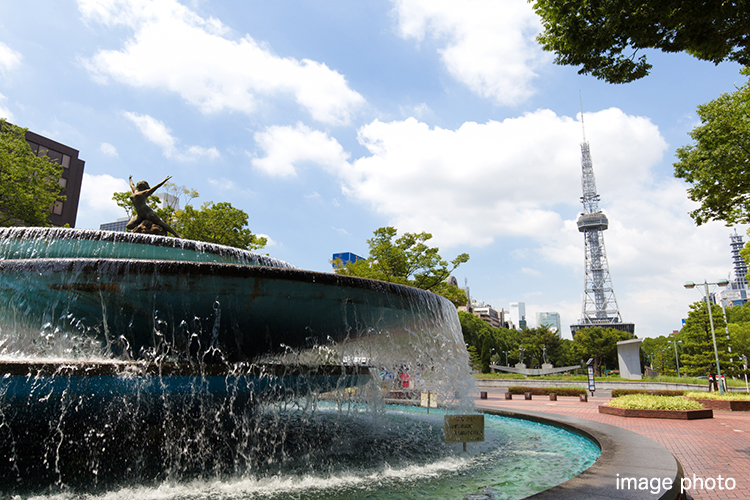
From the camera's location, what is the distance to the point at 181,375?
5488mm

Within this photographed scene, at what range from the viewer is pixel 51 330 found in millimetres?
6582

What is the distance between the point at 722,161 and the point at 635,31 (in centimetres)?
804

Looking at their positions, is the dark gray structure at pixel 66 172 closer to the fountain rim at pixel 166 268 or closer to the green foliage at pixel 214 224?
the green foliage at pixel 214 224

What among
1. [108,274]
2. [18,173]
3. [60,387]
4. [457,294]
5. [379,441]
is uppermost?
[18,173]

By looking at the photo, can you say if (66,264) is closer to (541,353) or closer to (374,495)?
(374,495)

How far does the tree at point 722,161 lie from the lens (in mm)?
11562

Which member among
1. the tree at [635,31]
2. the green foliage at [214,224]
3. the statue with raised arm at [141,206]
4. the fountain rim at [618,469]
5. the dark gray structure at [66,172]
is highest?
the dark gray structure at [66,172]

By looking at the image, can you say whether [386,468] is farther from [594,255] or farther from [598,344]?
[594,255]

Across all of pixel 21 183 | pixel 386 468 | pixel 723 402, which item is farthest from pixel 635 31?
pixel 21 183

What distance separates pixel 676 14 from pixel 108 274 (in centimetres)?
810

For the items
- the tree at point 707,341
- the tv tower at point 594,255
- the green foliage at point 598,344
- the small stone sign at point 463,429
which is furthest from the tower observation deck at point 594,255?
the small stone sign at point 463,429

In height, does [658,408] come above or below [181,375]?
below

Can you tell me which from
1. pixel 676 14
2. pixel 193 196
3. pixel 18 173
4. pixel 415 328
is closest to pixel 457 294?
pixel 193 196

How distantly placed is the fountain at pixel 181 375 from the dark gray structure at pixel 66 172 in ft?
162
